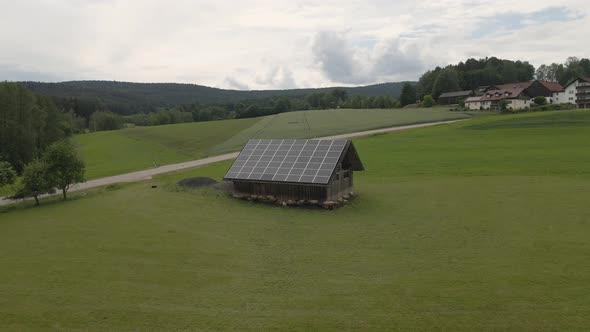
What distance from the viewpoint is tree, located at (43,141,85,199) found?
34.8 metres

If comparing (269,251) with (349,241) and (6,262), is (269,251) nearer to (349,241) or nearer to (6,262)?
(349,241)

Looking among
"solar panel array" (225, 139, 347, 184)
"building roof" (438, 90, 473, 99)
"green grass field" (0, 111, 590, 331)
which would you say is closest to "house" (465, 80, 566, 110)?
"building roof" (438, 90, 473, 99)

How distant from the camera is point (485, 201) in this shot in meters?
29.1

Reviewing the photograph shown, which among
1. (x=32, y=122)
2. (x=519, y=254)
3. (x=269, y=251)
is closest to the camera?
(x=519, y=254)

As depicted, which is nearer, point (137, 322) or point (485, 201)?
point (137, 322)

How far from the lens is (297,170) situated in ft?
103

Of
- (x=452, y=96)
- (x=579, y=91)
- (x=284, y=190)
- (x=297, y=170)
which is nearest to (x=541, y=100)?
(x=579, y=91)

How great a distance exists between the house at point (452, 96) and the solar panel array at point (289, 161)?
11630 centimetres

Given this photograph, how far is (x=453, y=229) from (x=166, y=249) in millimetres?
14750

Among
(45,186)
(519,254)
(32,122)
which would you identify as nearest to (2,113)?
(32,122)

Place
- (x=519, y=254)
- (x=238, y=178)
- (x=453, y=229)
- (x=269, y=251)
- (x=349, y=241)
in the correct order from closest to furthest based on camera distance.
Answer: (x=519, y=254)
(x=269, y=251)
(x=349, y=241)
(x=453, y=229)
(x=238, y=178)

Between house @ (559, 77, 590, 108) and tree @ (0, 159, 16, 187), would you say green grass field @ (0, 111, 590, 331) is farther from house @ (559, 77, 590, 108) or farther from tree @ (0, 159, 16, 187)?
house @ (559, 77, 590, 108)

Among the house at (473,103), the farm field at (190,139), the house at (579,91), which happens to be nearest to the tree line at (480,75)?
the house at (473,103)

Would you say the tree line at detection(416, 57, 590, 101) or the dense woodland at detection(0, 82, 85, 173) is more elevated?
the tree line at detection(416, 57, 590, 101)
